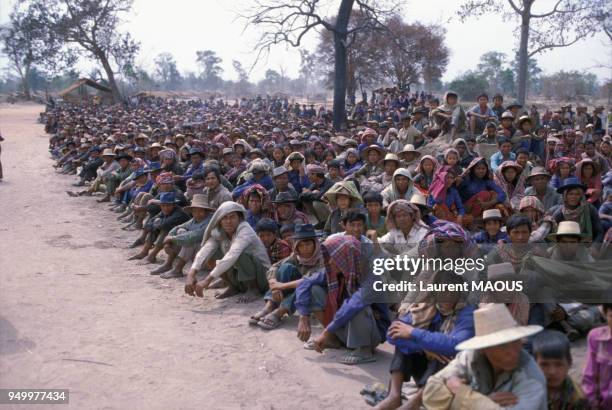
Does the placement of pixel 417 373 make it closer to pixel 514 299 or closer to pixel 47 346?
pixel 514 299

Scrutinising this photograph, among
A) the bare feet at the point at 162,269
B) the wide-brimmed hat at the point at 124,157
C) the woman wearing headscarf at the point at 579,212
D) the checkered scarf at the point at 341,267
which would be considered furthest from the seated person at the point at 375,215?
the wide-brimmed hat at the point at 124,157

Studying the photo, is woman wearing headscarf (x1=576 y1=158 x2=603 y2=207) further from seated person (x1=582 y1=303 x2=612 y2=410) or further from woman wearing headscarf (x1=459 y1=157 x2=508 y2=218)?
seated person (x1=582 y1=303 x2=612 y2=410)

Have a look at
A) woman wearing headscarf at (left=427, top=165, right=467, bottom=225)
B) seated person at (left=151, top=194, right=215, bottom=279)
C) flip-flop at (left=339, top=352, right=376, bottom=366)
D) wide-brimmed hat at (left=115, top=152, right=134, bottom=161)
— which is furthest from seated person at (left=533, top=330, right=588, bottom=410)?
wide-brimmed hat at (left=115, top=152, right=134, bottom=161)

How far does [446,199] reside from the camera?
6.05 m

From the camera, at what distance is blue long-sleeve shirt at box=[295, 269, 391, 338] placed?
155 inches

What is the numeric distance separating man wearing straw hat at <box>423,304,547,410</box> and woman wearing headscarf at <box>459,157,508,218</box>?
3567mm

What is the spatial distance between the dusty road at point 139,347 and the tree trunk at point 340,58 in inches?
431

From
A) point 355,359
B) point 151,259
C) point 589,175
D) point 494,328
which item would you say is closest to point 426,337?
point 494,328

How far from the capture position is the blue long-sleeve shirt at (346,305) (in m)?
3.94

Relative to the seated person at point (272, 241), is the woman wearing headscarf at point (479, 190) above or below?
above

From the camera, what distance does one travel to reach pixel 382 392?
11.5 ft

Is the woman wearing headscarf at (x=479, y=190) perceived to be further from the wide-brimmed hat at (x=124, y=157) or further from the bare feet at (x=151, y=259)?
the wide-brimmed hat at (x=124, y=157)

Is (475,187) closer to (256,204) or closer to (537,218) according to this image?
(537,218)

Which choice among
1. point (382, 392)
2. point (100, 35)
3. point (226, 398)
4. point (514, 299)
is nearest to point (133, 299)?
point (226, 398)
